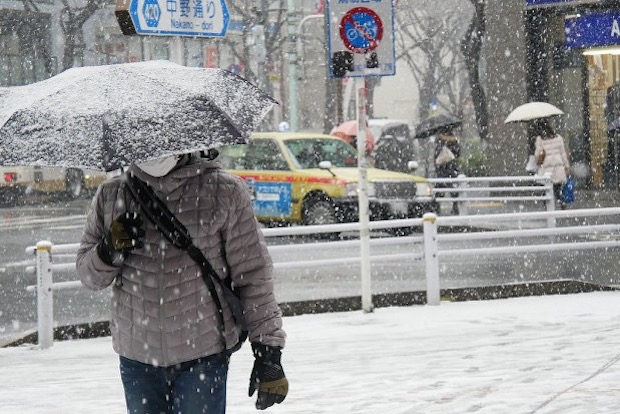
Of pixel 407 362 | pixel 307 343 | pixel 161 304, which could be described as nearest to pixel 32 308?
pixel 307 343

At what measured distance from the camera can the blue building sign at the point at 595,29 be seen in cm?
1484

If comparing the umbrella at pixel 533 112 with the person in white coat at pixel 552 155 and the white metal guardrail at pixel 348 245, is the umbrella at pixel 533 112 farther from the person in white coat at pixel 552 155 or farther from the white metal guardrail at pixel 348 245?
the white metal guardrail at pixel 348 245

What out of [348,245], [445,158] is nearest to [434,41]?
[445,158]

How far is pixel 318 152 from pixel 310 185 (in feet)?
3.94

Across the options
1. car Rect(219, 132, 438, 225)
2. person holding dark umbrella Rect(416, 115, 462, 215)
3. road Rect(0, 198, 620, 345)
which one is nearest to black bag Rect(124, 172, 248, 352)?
road Rect(0, 198, 620, 345)

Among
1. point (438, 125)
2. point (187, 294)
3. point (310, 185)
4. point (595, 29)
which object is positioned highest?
point (595, 29)

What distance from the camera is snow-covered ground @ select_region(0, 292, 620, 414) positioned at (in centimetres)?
746

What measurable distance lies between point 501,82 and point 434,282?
1903cm

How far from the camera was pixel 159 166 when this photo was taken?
4.43m

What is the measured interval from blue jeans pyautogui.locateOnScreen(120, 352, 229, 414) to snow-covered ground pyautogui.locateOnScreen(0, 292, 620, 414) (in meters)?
2.89

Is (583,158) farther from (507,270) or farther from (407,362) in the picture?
(407,362)

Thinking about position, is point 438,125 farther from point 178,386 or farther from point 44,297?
point 178,386

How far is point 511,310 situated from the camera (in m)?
11.8

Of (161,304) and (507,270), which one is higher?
(161,304)
